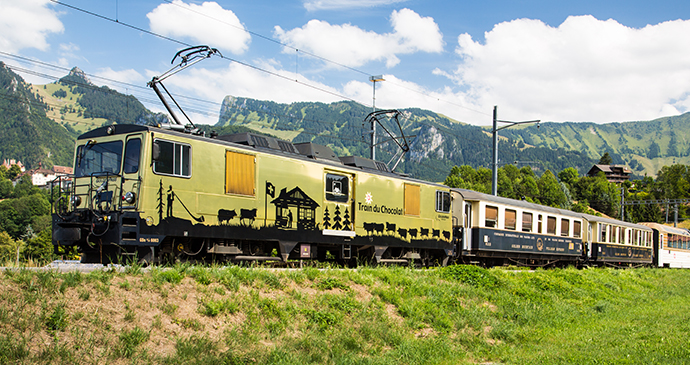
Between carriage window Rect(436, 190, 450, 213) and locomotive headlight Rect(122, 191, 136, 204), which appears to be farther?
carriage window Rect(436, 190, 450, 213)

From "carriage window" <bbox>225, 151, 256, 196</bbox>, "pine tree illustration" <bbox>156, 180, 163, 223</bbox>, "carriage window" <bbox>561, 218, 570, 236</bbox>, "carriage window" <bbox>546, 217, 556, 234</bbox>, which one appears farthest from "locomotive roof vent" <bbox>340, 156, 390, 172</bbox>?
"carriage window" <bbox>561, 218, 570, 236</bbox>

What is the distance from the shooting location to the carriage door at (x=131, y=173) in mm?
12180

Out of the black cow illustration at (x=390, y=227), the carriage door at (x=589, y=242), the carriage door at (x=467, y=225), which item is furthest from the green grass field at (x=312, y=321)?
the carriage door at (x=589, y=242)

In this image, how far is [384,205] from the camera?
18.8m

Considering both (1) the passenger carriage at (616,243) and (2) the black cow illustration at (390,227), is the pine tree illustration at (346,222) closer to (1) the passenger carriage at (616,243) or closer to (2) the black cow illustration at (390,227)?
(2) the black cow illustration at (390,227)

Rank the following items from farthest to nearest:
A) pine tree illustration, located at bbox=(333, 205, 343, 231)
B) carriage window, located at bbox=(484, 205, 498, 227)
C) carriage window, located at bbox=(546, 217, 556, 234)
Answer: carriage window, located at bbox=(546, 217, 556, 234) → carriage window, located at bbox=(484, 205, 498, 227) → pine tree illustration, located at bbox=(333, 205, 343, 231)

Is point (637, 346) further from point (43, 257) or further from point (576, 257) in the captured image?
point (576, 257)

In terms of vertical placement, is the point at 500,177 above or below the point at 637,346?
above

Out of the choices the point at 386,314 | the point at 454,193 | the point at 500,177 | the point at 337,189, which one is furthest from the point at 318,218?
the point at 500,177

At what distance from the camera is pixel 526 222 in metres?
26.0

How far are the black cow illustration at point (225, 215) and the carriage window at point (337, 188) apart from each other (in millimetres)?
3745

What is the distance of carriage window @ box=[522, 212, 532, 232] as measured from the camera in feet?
84.6

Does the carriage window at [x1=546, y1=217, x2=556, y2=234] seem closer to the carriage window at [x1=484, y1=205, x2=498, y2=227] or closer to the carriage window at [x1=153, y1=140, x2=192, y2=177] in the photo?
the carriage window at [x1=484, y1=205, x2=498, y2=227]

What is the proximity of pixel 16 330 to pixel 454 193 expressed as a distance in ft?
61.4
